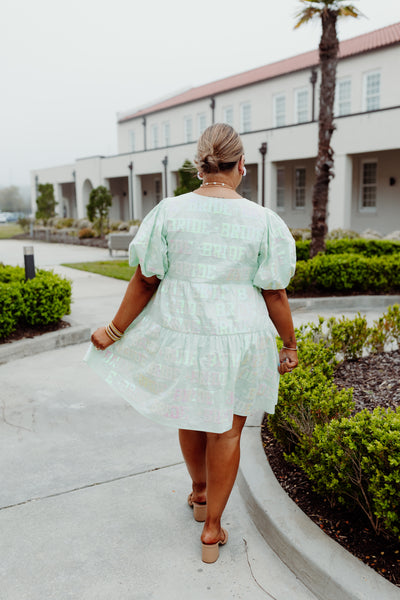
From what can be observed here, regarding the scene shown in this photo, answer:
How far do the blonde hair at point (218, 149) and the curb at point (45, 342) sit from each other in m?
3.91

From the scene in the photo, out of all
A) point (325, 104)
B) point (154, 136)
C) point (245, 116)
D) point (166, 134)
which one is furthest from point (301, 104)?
point (325, 104)

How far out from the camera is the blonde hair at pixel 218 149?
225 cm

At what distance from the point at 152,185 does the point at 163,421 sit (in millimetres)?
32171

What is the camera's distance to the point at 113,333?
248cm

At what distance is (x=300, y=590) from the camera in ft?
7.30

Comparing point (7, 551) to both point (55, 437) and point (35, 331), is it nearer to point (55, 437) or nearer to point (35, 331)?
point (55, 437)

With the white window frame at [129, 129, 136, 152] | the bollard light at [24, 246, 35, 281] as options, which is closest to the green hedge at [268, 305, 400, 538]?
the bollard light at [24, 246, 35, 281]

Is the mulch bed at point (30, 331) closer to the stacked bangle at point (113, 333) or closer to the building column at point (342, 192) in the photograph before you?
the stacked bangle at point (113, 333)

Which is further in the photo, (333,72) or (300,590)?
(333,72)

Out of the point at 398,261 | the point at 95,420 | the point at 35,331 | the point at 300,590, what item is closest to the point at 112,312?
the point at 35,331

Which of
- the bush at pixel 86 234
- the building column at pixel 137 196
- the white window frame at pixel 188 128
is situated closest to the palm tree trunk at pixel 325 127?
the bush at pixel 86 234

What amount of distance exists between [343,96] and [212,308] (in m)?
24.0

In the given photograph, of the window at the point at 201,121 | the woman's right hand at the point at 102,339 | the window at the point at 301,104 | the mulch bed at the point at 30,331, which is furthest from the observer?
the window at the point at 201,121

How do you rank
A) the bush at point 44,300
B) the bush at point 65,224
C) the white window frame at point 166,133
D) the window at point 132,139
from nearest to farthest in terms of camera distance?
A: the bush at point 44,300 → the bush at point 65,224 → the white window frame at point 166,133 → the window at point 132,139
